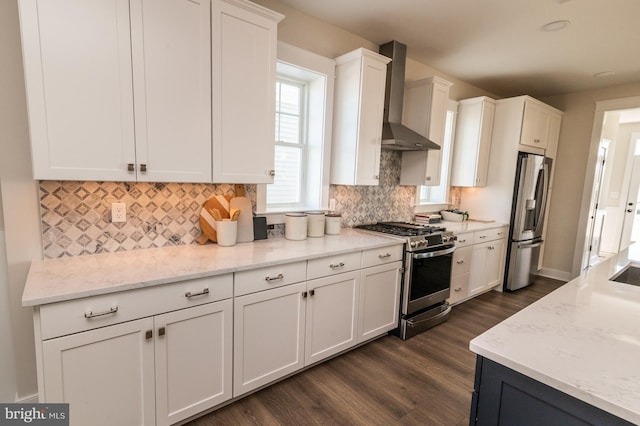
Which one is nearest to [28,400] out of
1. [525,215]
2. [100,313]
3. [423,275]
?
[100,313]

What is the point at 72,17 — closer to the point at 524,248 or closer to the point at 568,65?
the point at 568,65

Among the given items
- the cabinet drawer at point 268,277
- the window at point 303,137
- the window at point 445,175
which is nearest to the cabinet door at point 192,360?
the cabinet drawer at point 268,277

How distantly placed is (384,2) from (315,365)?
9.45ft

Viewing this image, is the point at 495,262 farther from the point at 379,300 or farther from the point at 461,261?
the point at 379,300

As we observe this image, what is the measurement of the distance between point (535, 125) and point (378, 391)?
4.16 m

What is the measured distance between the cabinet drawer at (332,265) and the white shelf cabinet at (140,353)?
60 cm

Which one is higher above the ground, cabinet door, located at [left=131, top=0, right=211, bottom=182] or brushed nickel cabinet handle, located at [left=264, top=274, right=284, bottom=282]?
cabinet door, located at [left=131, top=0, right=211, bottom=182]

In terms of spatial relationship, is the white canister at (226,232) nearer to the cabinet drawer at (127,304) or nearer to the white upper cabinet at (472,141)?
the cabinet drawer at (127,304)

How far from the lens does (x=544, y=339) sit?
1.05 metres

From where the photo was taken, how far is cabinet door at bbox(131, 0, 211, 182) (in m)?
1.66

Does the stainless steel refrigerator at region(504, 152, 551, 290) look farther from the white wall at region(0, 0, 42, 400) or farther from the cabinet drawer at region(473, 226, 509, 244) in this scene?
the white wall at region(0, 0, 42, 400)

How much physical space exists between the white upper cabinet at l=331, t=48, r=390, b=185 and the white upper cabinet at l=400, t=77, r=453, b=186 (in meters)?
0.77

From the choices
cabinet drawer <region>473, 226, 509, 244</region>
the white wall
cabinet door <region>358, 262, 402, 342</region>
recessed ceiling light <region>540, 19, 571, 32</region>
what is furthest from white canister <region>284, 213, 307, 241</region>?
recessed ceiling light <region>540, 19, 571, 32</region>

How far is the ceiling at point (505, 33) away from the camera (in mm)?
2426
